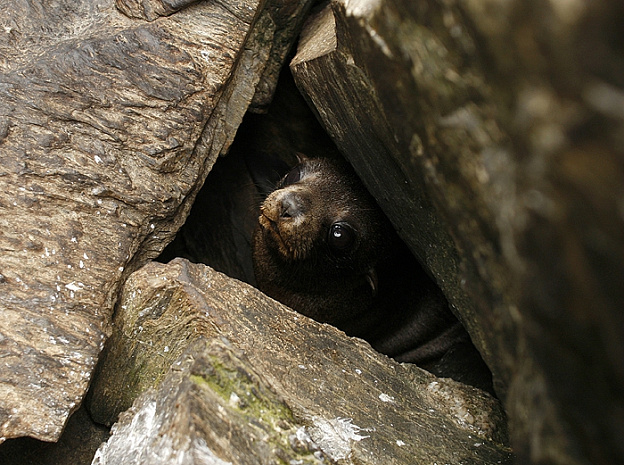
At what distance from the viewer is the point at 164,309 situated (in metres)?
2.18

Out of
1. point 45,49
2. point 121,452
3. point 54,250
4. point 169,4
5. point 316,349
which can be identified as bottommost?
point 121,452

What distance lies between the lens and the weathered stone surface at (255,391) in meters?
1.67

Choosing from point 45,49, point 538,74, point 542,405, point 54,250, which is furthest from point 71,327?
point 538,74

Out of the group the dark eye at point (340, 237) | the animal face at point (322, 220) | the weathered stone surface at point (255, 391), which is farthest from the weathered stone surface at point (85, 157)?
the dark eye at point (340, 237)

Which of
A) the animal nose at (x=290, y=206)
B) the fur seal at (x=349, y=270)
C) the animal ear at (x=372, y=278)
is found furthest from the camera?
the animal ear at (x=372, y=278)

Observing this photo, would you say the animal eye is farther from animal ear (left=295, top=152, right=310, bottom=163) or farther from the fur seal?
animal ear (left=295, top=152, right=310, bottom=163)

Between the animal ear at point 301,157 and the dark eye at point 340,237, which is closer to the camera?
the dark eye at point 340,237

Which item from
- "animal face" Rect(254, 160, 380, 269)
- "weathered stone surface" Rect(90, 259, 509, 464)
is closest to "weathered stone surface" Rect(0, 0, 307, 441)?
"weathered stone surface" Rect(90, 259, 509, 464)

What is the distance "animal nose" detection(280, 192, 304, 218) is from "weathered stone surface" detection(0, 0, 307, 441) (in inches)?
18.4

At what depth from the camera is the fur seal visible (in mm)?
3219

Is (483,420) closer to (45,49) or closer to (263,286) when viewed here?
(263,286)

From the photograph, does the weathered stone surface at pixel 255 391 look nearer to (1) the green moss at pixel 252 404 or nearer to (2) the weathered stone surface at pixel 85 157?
(1) the green moss at pixel 252 404

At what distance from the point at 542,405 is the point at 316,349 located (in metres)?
1.32

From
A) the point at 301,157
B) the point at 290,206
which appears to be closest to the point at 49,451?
the point at 290,206
